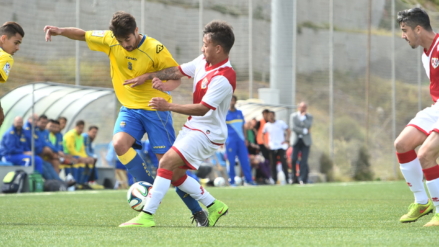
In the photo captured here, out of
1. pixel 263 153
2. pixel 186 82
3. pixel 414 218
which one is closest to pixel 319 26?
pixel 186 82

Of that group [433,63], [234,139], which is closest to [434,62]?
[433,63]

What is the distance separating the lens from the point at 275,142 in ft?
63.3

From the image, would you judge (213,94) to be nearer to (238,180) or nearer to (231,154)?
(231,154)

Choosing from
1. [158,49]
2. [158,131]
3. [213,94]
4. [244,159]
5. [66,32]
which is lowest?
[244,159]

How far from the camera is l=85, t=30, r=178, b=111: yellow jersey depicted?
703cm

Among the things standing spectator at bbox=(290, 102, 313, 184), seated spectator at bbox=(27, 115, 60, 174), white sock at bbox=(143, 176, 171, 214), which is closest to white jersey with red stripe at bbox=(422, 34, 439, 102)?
A: white sock at bbox=(143, 176, 171, 214)

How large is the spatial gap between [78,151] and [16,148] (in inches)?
85.4

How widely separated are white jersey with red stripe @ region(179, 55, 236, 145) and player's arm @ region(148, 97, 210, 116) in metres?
0.06

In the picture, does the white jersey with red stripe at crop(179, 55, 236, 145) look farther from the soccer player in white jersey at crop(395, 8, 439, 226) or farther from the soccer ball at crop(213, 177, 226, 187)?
the soccer ball at crop(213, 177, 226, 187)

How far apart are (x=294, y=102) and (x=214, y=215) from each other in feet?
60.6

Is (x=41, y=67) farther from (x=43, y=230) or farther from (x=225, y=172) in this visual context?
(x=43, y=230)

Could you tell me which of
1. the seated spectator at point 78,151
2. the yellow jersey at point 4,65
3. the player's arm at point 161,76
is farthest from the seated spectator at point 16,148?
Result: the player's arm at point 161,76

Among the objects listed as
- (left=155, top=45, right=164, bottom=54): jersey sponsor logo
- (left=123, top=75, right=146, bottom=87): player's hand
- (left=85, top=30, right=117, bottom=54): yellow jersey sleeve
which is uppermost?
(left=85, top=30, right=117, bottom=54): yellow jersey sleeve

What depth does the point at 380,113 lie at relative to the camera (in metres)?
28.9
